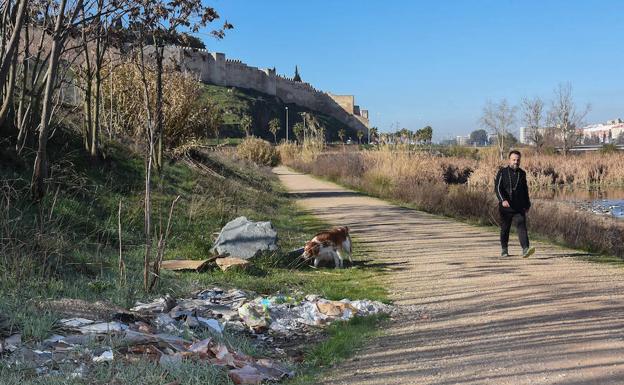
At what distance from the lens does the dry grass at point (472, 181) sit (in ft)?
53.1

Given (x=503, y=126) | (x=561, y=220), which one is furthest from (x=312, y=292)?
(x=503, y=126)

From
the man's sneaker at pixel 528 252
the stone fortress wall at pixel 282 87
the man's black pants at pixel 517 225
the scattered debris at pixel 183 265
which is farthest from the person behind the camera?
the stone fortress wall at pixel 282 87

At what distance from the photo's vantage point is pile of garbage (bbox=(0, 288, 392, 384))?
461cm

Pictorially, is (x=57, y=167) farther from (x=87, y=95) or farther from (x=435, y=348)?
(x=435, y=348)

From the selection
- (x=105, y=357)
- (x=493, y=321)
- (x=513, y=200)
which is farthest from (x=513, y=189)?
(x=105, y=357)

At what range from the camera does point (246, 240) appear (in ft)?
32.9

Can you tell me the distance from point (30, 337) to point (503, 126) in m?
80.0

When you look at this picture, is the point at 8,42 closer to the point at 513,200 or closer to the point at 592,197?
the point at 513,200

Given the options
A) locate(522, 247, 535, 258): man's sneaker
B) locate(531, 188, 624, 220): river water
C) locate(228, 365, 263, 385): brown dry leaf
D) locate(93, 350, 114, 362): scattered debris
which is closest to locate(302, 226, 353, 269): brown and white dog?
locate(522, 247, 535, 258): man's sneaker

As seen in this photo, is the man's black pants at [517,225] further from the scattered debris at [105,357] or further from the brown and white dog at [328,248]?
the scattered debris at [105,357]

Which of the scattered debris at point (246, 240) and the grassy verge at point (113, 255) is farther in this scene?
the scattered debris at point (246, 240)

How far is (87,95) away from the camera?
14594 mm

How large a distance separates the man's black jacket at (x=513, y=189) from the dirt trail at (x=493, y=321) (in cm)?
86

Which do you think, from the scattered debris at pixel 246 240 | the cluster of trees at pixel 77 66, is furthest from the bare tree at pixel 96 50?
the scattered debris at pixel 246 240
